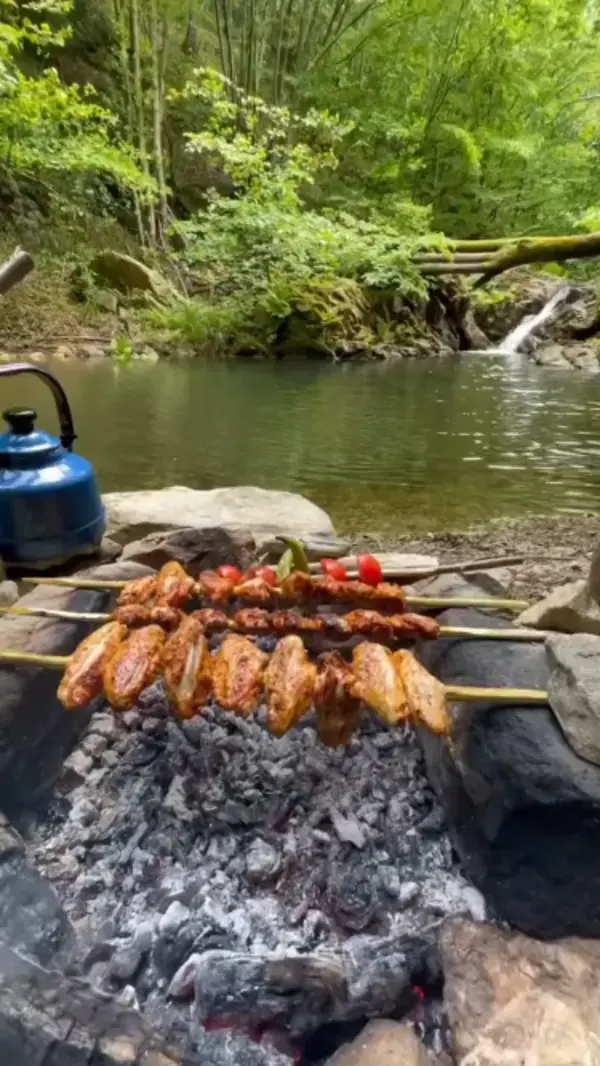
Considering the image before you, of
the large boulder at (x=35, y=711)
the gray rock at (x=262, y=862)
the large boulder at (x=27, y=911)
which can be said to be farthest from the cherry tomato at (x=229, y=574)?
the large boulder at (x=27, y=911)

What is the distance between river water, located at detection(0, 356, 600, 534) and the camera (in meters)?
5.86

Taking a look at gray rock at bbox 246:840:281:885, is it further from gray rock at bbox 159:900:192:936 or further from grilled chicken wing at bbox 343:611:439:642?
grilled chicken wing at bbox 343:611:439:642

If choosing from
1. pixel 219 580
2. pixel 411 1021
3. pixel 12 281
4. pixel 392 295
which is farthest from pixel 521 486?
pixel 392 295

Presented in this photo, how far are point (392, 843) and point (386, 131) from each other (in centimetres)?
2064

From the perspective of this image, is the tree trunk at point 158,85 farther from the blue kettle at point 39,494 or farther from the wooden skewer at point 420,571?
the wooden skewer at point 420,571

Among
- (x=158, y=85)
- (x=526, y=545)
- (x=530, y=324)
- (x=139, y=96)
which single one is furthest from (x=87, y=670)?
(x=158, y=85)

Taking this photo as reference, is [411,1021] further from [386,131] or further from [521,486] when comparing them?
[386,131]

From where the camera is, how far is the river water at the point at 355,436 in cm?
586

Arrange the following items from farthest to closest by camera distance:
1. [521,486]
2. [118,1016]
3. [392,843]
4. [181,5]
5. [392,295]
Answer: [181,5]
[392,295]
[521,486]
[392,843]
[118,1016]

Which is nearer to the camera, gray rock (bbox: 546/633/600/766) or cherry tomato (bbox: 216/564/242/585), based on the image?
gray rock (bbox: 546/633/600/766)

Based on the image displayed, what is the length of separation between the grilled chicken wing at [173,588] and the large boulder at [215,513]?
0.71 meters

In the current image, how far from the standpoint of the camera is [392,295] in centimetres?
1575

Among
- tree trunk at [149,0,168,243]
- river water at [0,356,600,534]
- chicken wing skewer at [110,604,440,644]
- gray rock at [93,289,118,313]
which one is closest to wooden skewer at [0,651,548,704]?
chicken wing skewer at [110,604,440,644]

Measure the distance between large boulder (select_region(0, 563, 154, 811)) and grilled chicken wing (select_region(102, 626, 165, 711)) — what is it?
261mm
